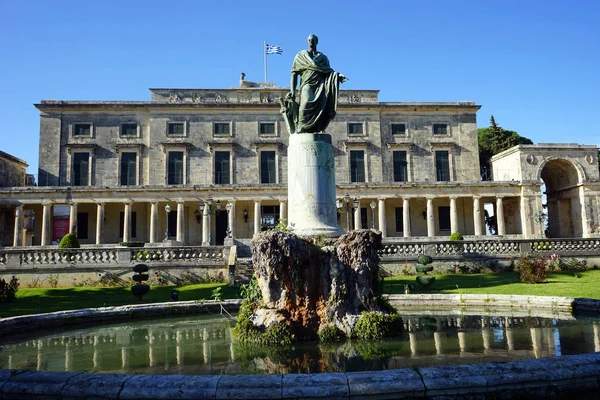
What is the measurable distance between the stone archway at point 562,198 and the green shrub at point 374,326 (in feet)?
137

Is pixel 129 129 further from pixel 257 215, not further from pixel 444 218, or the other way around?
pixel 444 218

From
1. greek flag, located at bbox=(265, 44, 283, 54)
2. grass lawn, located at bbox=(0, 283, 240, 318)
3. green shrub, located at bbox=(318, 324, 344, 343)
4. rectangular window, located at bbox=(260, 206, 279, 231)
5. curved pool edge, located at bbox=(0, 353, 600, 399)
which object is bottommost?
grass lawn, located at bbox=(0, 283, 240, 318)

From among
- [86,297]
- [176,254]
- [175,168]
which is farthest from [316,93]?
[175,168]

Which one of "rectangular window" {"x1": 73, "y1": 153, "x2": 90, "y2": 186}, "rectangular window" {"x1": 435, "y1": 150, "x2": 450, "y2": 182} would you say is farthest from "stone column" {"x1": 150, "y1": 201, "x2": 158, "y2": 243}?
"rectangular window" {"x1": 435, "y1": 150, "x2": 450, "y2": 182}

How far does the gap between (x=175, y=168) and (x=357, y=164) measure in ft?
62.4

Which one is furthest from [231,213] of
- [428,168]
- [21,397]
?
[21,397]

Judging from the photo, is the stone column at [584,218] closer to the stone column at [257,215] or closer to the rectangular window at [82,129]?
the stone column at [257,215]

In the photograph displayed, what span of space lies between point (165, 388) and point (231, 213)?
35533mm

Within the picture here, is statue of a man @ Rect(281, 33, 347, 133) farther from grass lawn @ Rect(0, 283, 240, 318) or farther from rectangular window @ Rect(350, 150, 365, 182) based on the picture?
rectangular window @ Rect(350, 150, 365, 182)

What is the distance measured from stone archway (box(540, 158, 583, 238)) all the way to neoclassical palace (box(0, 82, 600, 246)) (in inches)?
6.2

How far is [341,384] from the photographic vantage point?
455cm

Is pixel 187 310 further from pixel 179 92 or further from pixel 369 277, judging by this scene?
pixel 179 92

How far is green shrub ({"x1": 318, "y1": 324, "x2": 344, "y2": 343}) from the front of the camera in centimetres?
819

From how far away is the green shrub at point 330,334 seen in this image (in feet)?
26.9
